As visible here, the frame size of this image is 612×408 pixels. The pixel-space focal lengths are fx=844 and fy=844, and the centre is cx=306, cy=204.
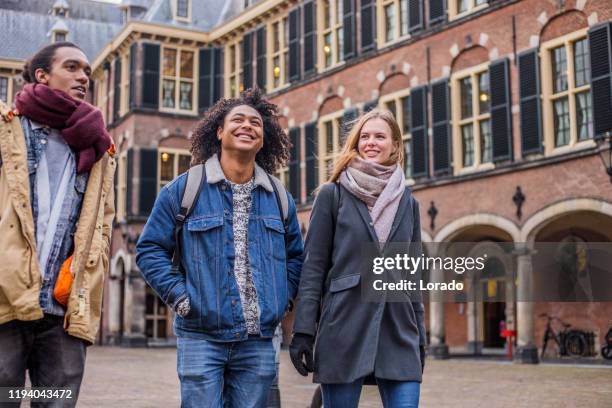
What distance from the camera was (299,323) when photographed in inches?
151

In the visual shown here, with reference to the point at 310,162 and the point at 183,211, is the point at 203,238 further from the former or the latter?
the point at 310,162

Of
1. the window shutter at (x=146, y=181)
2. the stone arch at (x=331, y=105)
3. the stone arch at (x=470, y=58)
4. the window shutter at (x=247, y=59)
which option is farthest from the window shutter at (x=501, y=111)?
the window shutter at (x=146, y=181)

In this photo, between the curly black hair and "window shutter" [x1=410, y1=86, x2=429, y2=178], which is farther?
"window shutter" [x1=410, y1=86, x2=429, y2=178]

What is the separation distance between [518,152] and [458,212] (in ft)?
7.44

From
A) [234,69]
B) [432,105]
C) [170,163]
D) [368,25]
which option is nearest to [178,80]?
[234,69]

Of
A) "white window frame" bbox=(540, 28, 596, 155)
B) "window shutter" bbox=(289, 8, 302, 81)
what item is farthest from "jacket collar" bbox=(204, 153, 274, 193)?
"window shutter" bbox=(289, 8, 302, 81)

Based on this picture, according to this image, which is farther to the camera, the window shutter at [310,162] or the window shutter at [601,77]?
the window shutter at [310,162]

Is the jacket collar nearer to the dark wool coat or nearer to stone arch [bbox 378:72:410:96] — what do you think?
the dark wool coat

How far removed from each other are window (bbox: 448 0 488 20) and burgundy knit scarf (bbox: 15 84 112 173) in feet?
55.3

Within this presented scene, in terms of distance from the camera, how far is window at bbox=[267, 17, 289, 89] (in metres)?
26.3

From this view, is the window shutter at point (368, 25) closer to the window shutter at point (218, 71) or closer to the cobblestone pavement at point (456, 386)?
the window shutter at point (218, 71)

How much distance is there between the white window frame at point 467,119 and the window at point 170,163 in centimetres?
1235

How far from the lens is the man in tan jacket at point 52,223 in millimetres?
3252

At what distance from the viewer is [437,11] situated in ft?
66.6
